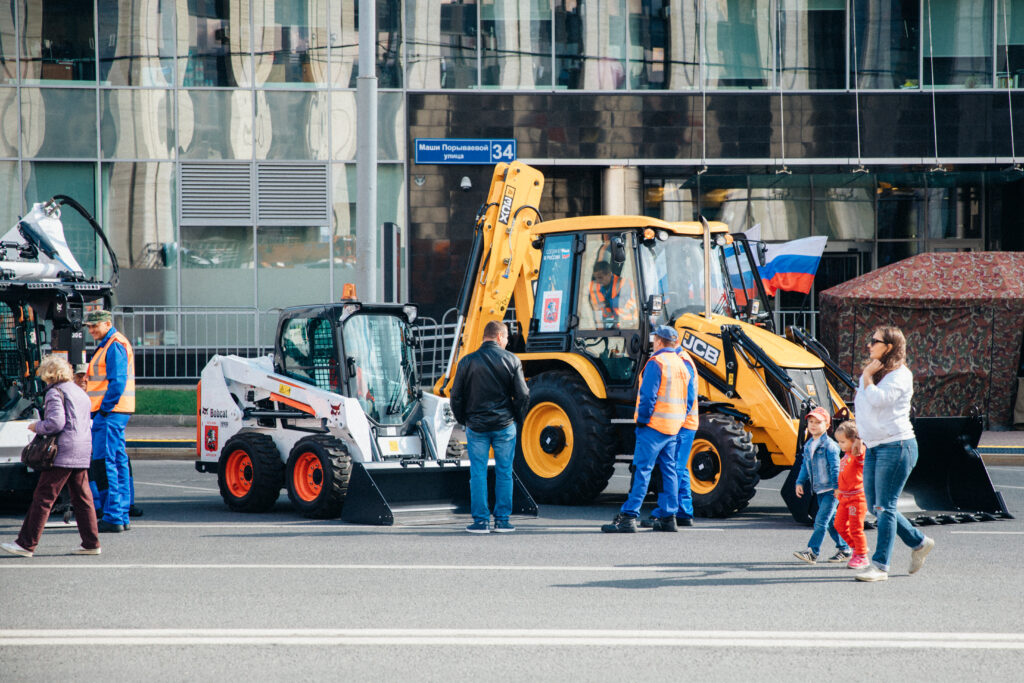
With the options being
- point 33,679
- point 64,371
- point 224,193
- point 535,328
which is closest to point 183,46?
point 224,193

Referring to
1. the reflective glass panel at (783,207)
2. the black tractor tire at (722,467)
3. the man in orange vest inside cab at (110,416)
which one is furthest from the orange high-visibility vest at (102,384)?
the reflective glass panel at (783,207)

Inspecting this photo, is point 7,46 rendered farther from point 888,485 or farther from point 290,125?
point 888,485

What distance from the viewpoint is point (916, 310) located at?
18500 mm

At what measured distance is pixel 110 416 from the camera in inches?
384

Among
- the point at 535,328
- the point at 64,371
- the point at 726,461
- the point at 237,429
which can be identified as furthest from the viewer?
the point at 535,328

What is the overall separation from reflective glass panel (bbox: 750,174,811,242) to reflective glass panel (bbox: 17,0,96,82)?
13317 millimetres

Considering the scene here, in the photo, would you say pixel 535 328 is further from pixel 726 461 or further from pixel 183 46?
pixel 183 46

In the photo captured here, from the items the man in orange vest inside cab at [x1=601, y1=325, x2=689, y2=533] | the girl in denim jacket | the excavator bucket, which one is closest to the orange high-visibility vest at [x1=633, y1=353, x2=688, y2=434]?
the man in orange vest inside cab at [x1=601, y1=325, x2=689, y2=533]

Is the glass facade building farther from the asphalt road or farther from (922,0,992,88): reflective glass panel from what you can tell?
the asphalt road

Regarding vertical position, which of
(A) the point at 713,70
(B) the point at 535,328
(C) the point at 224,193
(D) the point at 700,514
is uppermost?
(A) the point at 713,70

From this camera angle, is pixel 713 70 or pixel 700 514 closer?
pixel 700 514

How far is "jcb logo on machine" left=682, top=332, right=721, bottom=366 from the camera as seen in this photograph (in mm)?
10902

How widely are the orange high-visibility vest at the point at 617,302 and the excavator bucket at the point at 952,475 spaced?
9.52 ft

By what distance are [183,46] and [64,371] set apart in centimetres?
1526
